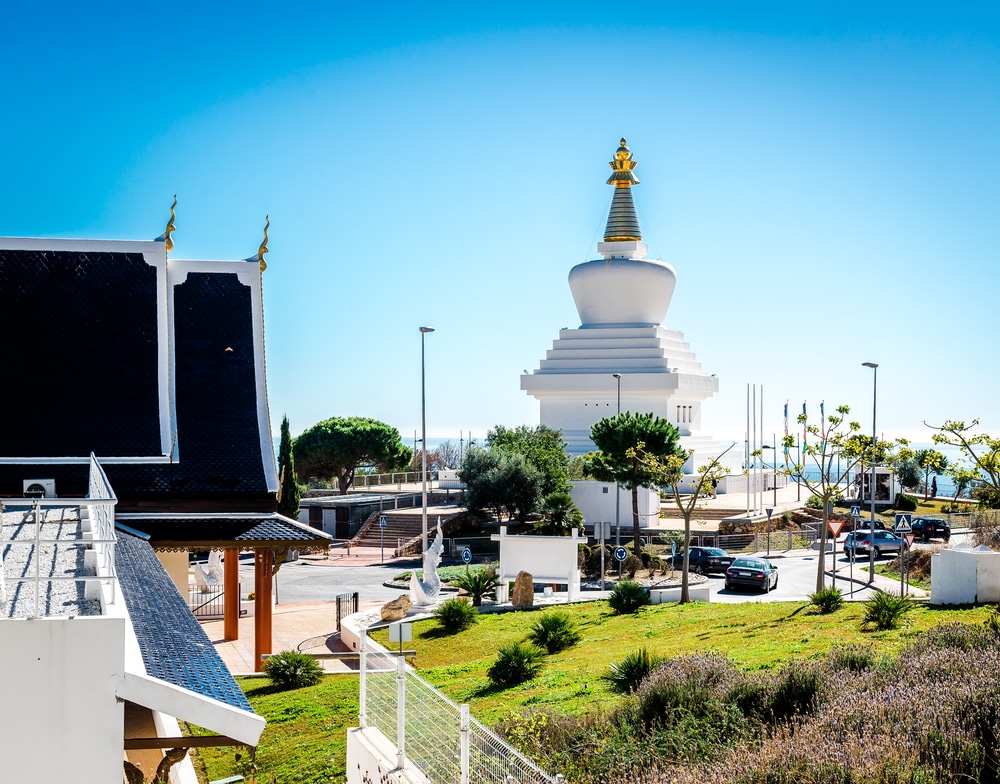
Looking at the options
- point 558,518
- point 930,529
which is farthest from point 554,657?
point 930,529

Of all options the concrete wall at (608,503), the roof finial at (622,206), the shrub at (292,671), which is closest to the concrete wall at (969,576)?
the shrub at (292,671)

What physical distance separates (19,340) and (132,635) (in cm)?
1437

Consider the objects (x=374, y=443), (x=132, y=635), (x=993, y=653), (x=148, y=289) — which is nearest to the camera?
(x=132, y=635)

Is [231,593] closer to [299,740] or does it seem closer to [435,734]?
[299,740]

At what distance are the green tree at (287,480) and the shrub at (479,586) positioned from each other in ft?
A: 50.4

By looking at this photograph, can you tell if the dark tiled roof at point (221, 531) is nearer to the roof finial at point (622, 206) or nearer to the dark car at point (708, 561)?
the dark car at point (708, 561)

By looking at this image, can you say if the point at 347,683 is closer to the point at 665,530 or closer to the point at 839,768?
the point at 839,768

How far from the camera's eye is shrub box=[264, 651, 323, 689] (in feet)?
58.9

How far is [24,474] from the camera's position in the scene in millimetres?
18516

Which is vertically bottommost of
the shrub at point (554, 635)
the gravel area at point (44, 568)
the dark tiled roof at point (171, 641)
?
the shrub at point (554, 635)

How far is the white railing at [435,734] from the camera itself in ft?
26.8

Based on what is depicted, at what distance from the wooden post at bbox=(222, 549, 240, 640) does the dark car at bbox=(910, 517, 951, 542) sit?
2885 centimetres

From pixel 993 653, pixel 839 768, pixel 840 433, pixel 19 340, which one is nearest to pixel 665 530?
pixel 840 433

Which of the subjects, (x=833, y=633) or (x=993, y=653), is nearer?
(x=993, y=653)
